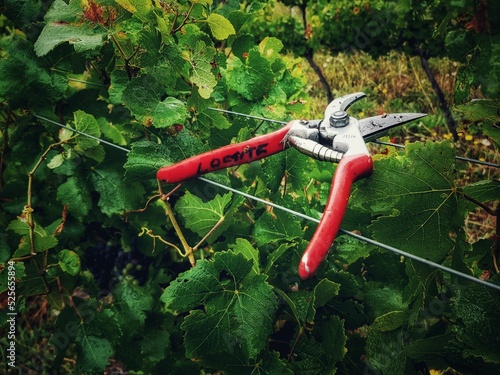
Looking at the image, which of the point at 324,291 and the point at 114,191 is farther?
the point at 114,191

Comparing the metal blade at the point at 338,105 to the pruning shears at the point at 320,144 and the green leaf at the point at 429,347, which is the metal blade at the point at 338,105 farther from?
the green leaf at the point at 429,347

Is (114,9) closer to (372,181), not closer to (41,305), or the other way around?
(372,181)

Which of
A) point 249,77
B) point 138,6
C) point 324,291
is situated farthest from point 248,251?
point 138,6

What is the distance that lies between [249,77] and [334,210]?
678 millimetres

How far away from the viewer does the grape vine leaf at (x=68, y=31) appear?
3.63 ft

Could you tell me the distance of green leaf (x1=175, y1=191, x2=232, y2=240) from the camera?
4.11 feet

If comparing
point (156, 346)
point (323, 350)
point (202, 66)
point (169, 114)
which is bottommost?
point (156, 346)

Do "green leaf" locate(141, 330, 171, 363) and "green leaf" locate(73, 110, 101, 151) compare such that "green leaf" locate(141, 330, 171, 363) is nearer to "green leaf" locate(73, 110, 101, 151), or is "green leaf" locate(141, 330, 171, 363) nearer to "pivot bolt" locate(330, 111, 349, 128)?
"green leaf" locate(73, 110, 101, 151)

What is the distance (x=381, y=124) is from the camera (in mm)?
1087

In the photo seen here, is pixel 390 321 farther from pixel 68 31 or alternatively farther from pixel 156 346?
pixel 68 31

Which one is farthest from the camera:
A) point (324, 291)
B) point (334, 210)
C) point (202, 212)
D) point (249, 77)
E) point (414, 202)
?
point (249, 77)

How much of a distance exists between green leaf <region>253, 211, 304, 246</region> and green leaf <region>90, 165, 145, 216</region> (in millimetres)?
416

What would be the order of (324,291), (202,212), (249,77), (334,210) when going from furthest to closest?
(249,77), (202,212), (324,291), (334,210)

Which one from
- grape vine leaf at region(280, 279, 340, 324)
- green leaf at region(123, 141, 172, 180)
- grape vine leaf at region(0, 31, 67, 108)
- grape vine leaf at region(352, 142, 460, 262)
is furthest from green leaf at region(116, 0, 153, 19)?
grape vine leaf at region(280, 279, 340, 324)
